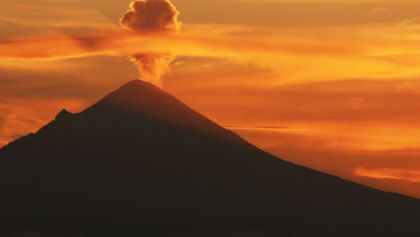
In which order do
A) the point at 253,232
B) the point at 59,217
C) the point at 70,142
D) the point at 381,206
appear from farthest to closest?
the point at 70,142
the point at 381,206
the point at 59,217
the point at 253,232

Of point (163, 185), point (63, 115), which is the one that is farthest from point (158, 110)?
point (163, 185)

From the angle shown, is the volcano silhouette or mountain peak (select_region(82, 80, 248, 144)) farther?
mountain peak (select_region(82, 80, 248, 144))

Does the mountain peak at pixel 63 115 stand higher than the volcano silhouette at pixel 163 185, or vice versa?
the mountain peak at pixel 63 115

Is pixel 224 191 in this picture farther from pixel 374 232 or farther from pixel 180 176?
pixel 374 232

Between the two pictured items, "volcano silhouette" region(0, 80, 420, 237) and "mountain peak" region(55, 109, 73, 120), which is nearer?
"volcano silhouette" region(0, 80, 420, 237)

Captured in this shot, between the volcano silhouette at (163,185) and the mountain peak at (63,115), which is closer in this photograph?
the volcano silhouette at (163,185)

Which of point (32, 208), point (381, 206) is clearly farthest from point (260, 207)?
point (32, 208)

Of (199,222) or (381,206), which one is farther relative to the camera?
(381,206)

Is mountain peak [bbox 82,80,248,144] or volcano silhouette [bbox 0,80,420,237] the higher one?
mountain peak [bbox 82,80,248,144]
